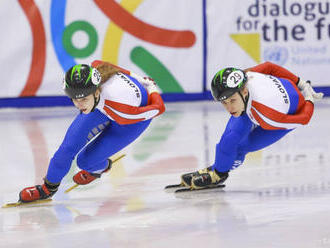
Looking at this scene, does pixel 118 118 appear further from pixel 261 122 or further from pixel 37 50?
pixel 37 50

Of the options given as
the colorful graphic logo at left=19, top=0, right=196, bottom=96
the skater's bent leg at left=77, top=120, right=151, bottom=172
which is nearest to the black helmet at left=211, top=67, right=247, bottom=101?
the skater's bent leg at left=77, top=120, right=151, bottom=172

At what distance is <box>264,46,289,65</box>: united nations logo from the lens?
32.3 feet

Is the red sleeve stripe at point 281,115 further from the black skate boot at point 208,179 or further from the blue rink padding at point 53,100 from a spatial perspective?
the blue rink padding at point 53,100

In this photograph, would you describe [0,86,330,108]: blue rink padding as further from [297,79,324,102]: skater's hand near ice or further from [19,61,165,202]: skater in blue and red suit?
[297,79,324,102]: skater's hand near ice

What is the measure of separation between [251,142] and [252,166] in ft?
3.09

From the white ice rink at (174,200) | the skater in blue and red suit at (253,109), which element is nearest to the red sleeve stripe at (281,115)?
the skater in blue and red suit at (253,109)

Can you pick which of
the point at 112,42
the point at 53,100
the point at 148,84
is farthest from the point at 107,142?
the point at 53,100

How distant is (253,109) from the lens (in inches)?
174

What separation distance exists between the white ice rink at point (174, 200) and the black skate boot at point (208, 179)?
7 cm

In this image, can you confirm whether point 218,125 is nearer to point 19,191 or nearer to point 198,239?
point 19,191

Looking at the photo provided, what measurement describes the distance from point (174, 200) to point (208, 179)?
1.25 ft

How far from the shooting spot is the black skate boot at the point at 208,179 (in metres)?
4.91

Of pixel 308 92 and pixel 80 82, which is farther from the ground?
pixel 80 82

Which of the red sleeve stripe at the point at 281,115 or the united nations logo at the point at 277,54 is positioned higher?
the red sleeve stripe at the point at 281,115
